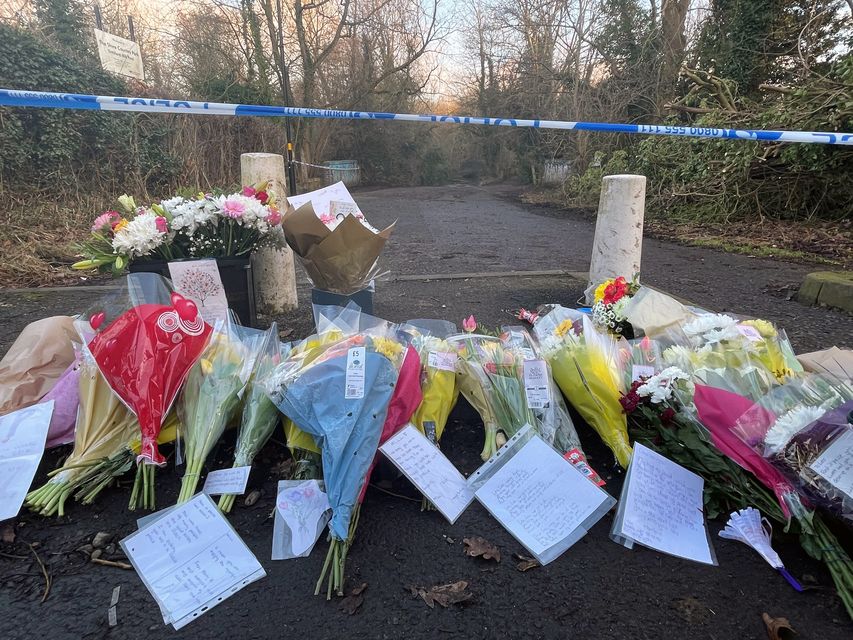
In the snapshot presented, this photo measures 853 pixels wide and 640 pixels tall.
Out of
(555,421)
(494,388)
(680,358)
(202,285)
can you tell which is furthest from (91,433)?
(680,358)

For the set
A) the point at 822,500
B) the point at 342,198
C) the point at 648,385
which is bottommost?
the point at 822,500

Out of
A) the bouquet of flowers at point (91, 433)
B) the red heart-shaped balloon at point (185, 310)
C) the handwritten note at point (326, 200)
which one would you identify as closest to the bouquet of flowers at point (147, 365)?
the red heart-shaped balloon at point (185, 310)

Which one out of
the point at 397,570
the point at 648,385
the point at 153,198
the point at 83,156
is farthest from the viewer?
the point at 153,198

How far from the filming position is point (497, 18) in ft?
65.2

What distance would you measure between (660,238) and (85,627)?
10.2m

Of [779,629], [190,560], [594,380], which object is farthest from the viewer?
[594,380]

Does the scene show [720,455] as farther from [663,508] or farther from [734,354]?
[734,354]

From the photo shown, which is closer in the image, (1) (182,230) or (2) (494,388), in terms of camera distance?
(2) (494,388)

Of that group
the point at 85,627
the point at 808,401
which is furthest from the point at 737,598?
the point at 85,627

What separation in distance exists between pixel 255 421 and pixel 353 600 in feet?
3.03

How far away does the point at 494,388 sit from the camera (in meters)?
Result: 2.44

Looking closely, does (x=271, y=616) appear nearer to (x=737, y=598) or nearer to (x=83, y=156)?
(x=737, y=598)

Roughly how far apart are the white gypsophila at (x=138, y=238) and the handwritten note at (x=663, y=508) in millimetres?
2965

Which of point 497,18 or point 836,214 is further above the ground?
point 497,18
